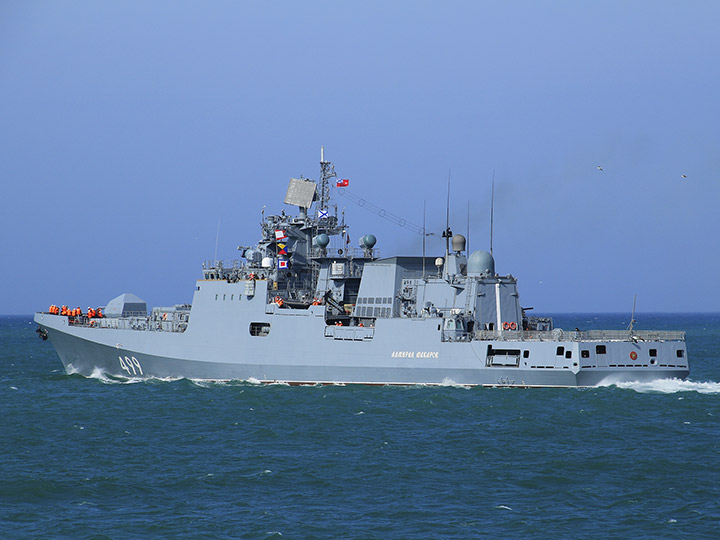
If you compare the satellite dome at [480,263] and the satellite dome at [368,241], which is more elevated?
the satellite dome at [368,241]

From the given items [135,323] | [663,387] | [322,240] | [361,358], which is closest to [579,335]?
[663,387]

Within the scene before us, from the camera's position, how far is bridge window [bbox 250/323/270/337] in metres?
34.7

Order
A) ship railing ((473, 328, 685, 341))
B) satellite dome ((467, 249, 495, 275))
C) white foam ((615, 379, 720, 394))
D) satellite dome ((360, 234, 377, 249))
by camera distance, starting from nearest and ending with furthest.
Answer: ship railing ((473, 328, 685, 341)), white foam ((615, 379, 720, 394)), satellite dome ((467, 249, 495, 275)), satellite dome ((360, 234, 377, 249))

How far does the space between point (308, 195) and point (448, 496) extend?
877 inches

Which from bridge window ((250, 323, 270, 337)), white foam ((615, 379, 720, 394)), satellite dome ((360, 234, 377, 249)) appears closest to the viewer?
white foam ((615, 379, 720, 394))

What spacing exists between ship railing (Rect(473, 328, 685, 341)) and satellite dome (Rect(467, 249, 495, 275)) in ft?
9.96

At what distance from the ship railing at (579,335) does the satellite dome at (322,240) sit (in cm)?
898

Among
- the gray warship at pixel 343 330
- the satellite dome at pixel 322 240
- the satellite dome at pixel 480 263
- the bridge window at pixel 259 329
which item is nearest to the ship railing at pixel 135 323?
the gray warship at pixel 343 330

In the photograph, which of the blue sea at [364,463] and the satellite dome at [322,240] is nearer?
the blue sea at [364,463]

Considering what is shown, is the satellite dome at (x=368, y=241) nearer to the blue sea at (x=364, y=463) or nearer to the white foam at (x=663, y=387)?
Answer: the blue sea at (x=364, y=463)

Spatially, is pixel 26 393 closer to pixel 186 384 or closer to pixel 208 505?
pixel 186 384

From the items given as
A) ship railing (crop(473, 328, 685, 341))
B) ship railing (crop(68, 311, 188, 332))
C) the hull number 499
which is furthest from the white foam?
the hull number 499

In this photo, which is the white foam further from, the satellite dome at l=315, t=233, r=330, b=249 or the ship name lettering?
the satellite dome at l=315, t=233, r=330, b=249

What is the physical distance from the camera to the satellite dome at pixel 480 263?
109ft
